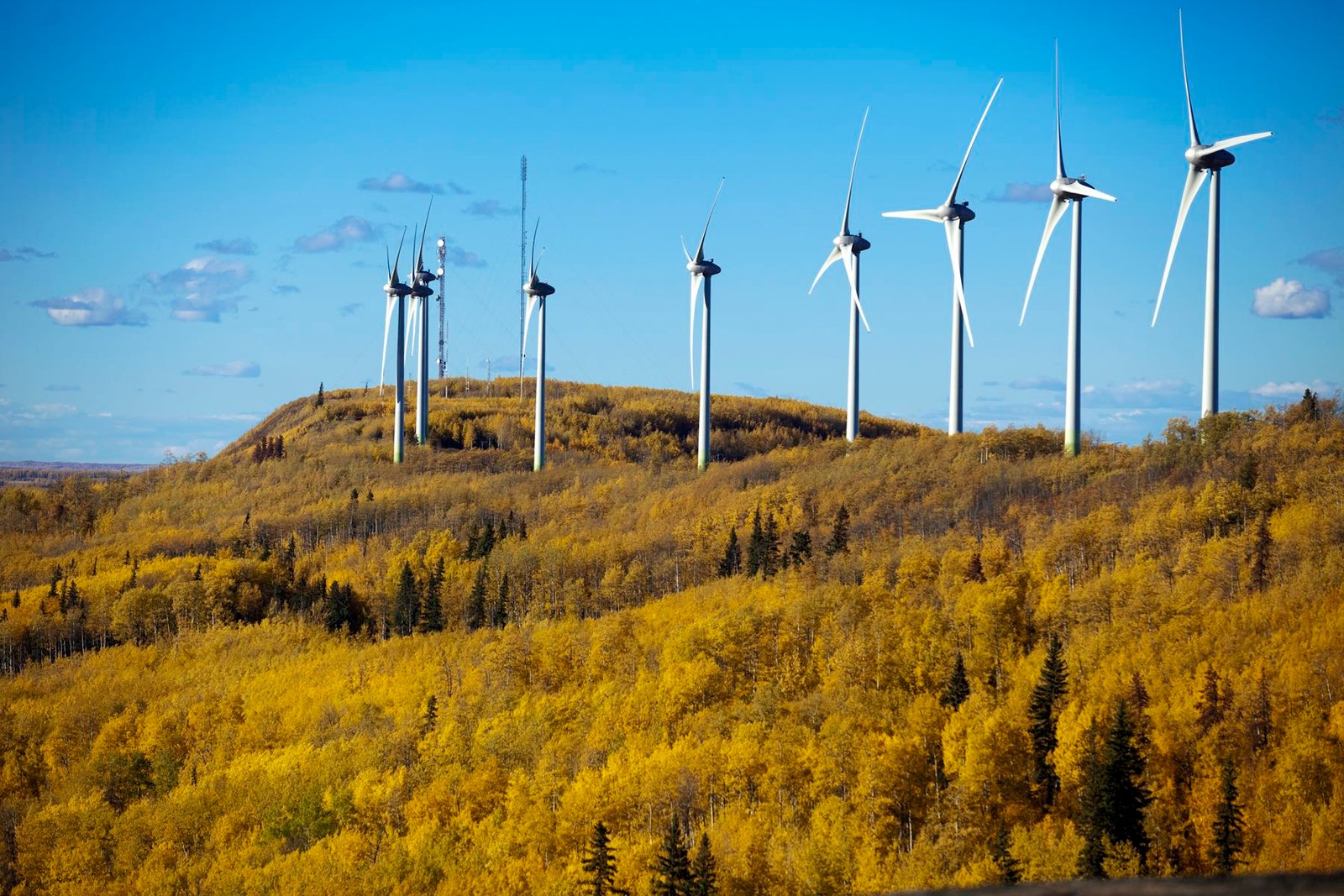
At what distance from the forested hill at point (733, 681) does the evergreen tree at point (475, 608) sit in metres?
0.48

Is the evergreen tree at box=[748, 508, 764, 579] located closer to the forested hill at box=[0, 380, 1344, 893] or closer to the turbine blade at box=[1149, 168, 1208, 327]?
the forested hill at box=[0, 380, 1344, 893]

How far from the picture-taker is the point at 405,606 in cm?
16138

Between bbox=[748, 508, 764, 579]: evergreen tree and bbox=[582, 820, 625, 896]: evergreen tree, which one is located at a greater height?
bbox=[748, 508, 764, 579]: evergreen tree

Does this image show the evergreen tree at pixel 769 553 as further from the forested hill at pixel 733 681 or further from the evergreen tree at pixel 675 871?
the evergreen tree at pixel 675 871

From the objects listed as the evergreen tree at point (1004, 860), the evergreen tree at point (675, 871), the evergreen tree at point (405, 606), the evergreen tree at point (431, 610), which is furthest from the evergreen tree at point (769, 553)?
the evergreen tree at point (675, 871)

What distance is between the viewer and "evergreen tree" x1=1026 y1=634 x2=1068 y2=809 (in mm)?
105312

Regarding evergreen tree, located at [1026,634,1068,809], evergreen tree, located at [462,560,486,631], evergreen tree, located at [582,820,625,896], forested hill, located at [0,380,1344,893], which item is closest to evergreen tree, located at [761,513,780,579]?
forested hill, located at [0,380,1344,893]

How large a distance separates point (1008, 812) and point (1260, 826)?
1824 centimetres

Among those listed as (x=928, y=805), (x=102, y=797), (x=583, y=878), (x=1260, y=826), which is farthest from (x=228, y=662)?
(x=1260, y=826)

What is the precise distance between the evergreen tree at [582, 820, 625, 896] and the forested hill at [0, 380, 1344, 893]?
77 centimetres

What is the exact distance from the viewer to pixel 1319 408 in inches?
5945

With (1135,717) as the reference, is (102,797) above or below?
below

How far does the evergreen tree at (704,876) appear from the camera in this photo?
87.7 metres

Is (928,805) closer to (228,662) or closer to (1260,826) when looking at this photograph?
(1260,826)
